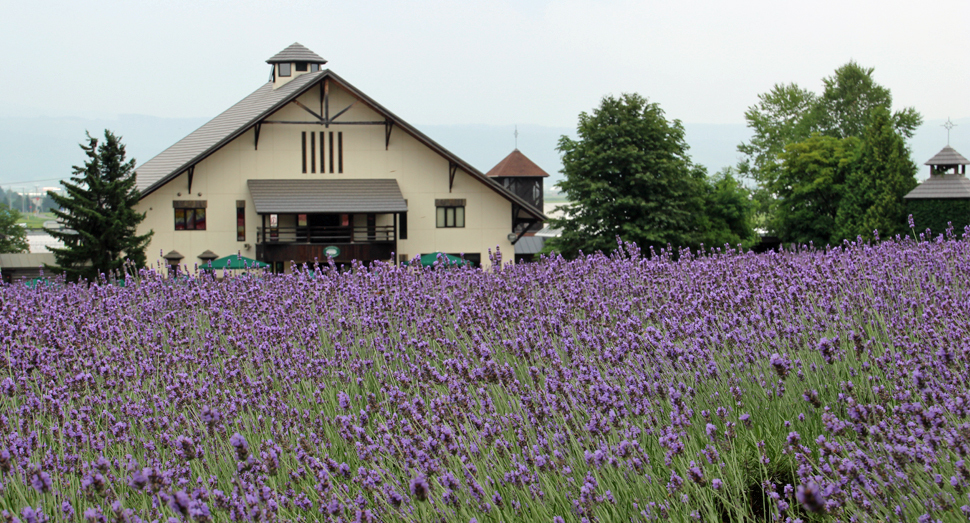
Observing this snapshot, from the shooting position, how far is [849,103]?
2151 inches

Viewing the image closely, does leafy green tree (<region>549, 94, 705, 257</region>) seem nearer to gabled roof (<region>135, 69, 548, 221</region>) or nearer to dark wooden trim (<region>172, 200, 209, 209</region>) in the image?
gabled roof (<region>135, 69, 548, 221</region>)

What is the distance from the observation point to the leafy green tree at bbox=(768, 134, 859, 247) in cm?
4406

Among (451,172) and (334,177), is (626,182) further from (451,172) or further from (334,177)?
(334,177)

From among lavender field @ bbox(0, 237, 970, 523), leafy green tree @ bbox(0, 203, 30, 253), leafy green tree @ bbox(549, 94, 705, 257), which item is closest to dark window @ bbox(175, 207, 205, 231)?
leafy green tree @ bbox(549, 94, 705, 257)

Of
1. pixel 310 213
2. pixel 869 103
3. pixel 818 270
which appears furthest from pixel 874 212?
pixel 818 270

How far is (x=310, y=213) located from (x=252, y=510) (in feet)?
101

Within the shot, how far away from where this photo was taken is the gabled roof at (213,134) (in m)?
31.2

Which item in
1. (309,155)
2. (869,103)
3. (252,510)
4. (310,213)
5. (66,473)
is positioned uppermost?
(869,103)

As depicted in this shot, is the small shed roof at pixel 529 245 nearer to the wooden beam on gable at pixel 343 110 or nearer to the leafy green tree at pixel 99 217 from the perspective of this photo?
the wooden beam on gable at pixel 343 110

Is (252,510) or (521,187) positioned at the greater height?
(521,187)

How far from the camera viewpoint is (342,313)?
589 centimetres

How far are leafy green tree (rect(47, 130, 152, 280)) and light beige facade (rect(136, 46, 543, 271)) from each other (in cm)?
491

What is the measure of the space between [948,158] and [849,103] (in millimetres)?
18018

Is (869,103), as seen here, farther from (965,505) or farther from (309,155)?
(965,505)
